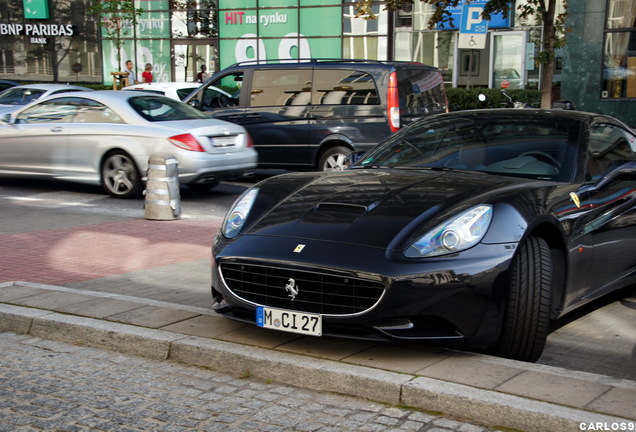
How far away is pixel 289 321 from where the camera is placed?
4.64m

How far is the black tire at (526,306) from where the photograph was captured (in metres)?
4.56

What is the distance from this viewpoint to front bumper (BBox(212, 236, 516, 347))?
442 centimetres

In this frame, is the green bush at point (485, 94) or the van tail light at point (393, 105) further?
the green bush at point (485, 94)

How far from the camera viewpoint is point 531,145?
227 inches

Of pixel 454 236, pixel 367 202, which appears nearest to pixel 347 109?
pixel 367 202

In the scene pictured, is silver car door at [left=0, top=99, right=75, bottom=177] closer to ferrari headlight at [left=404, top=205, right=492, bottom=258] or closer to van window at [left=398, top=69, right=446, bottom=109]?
van window at [left=398, top=69, right=446, bottom=109]

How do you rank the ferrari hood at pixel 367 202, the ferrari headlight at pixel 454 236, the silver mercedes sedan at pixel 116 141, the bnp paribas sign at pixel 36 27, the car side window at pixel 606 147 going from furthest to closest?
the bnp paribas sign at pixel 36 27 < the silver mercedes sedan at pixel 116 141 < the car side window at pixel 606 147 < the ferrari hood at pixel 367 202 < the ferrari headlight at pixel 454 236

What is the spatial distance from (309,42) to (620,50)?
41.1ft

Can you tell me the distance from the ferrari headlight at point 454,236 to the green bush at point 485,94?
2075 cm

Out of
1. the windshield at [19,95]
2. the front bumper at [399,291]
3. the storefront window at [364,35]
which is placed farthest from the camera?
the storefront window at [364,35]

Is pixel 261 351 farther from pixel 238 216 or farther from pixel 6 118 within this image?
pixel 6 118

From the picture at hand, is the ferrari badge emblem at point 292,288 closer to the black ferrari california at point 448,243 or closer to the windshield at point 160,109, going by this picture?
the black ferrari california at point 448,243

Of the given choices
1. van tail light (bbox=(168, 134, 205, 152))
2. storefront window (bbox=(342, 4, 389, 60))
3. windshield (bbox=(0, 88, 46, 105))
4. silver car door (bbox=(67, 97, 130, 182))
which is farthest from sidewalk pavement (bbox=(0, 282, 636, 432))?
storefront window (bbox=(342, 4, 389, 60))

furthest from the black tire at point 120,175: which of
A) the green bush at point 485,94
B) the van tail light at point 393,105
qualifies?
the green bush at point 485,94
